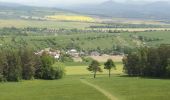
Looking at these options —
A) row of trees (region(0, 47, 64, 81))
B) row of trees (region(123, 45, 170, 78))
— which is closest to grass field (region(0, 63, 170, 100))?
row of trees (region(0, 47, 64, 81))

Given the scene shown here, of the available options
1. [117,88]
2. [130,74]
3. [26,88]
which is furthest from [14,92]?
[130,74]

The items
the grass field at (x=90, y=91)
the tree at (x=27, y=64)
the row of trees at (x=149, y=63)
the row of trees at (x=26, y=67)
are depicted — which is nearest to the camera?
the grass field at (x=90, y=91)

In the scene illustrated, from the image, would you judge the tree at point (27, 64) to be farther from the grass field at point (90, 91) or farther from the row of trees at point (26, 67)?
the grass field at point (90, 91)

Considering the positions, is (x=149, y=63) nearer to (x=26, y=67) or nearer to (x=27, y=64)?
(x=27, y=64)

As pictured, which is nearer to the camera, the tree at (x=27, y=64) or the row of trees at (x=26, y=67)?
the row of trees at (x=26, y=67)

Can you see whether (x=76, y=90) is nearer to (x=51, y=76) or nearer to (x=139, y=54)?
(x=51, y=76)

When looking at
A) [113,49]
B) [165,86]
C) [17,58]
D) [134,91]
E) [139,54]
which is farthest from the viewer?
[113,49]

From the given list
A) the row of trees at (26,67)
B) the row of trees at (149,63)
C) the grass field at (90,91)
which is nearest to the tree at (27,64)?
the row of trees at (26,67)
